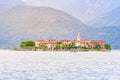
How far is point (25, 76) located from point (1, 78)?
4632 mm

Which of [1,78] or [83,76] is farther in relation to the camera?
[83,76]

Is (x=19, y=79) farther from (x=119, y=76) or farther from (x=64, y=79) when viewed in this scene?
(x=119, y=76)

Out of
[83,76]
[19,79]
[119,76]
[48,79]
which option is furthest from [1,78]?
[119,76]

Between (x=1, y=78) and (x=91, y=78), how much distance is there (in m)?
12.8

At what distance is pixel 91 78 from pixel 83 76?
3070mm

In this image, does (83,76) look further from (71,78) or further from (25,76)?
(25,76)

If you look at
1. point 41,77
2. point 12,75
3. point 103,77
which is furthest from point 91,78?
point 12,75

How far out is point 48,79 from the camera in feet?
198

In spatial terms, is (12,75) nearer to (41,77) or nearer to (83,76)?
(41,77)

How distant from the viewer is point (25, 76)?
63.8m

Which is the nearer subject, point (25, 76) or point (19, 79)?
point (19, 79)

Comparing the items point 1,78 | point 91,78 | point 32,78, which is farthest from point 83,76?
point 1,78

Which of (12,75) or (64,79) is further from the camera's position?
(12,75)

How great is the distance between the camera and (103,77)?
6381 centimetres
